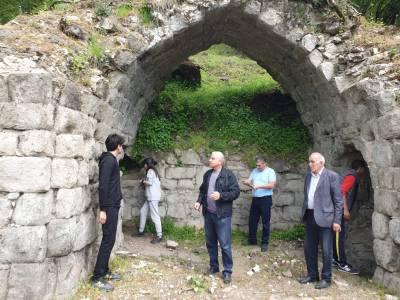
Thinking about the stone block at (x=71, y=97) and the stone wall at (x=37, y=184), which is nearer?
the stone wall at (x=37, y=184)

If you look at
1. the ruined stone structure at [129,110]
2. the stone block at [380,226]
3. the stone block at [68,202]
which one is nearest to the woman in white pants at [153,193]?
the ruined stone structure at [129,110]

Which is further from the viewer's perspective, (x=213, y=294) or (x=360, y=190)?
(x=360, y=190)

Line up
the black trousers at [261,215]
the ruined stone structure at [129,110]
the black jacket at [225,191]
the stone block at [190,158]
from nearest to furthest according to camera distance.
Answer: the ruined stone structure at [129,110], the black jacket at [225,191], the black trousers at [261,215], the stone block at [190,158]

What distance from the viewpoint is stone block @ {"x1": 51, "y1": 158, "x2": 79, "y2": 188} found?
4062 mm

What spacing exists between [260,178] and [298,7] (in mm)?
2941

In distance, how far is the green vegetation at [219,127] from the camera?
7965 millimetres

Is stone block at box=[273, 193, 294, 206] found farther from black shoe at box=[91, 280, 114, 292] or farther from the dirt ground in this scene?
black shoe at box=[91, 280, 114, 292]

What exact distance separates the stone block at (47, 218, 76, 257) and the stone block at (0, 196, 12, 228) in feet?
1.36

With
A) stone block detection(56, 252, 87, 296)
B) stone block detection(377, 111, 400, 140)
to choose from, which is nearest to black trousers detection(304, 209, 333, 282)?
stone block detection(377, 111, 400, 140)

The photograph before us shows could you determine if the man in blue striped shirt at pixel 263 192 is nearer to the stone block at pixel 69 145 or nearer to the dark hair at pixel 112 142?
the dark hair at pixel 112 142

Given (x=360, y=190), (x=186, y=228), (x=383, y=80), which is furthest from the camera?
(x=186, y=228)

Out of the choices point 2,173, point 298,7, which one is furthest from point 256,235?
point 2,173

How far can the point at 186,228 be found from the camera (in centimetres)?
774

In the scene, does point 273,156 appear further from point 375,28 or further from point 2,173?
point 2,173
